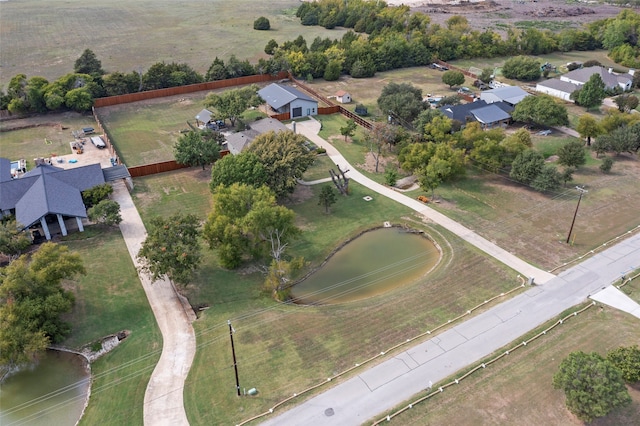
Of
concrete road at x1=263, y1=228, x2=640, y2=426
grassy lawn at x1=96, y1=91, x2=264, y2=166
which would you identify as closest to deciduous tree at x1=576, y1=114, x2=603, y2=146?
concrete road at x1=263, y1=228, x2=640, y2=426

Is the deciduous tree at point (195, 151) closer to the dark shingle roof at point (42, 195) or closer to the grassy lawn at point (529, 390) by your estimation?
the dark shingle roof at point (42, 195)

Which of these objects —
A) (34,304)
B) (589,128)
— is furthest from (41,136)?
(589,128)

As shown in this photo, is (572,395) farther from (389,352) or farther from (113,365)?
(113,365)

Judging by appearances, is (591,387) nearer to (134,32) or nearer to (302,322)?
(302,322)

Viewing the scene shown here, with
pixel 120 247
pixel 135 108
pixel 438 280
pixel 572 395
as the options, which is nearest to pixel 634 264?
pixel 438 280

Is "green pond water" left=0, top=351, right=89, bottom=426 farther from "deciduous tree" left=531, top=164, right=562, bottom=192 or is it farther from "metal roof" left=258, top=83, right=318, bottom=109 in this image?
"metal roof" left=258, top=83, right=318, bottom=109

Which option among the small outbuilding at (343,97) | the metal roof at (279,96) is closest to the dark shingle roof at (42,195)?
the metal roof at (279,96)

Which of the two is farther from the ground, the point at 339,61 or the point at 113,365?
the point at 339,61
